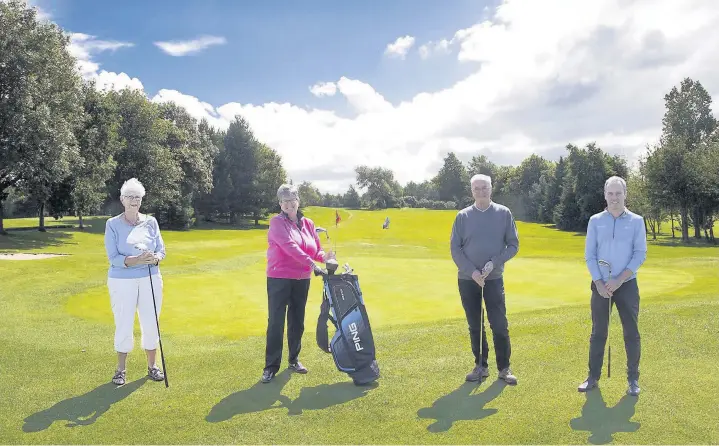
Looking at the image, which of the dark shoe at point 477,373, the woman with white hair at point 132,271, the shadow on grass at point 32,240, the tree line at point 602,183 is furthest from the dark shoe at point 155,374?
the tree line at point 602,183

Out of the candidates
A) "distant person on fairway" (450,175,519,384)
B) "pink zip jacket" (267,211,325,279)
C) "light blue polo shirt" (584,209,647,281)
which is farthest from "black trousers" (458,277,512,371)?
"pink zip jacket" (267,211,325,279)

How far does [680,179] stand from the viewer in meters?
42.3

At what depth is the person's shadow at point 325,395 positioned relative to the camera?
527 cm

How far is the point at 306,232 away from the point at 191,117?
185 feet

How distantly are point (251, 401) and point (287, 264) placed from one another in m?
1.56

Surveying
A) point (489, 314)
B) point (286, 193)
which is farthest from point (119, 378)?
point (489, 314)

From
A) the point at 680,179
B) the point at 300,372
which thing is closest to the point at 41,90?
the point at 300,372

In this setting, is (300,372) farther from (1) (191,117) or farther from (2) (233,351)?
Answer: (1) (191,117)

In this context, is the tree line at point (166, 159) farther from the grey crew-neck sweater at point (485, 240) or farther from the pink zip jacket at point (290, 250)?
the grey crew-neck sweater at point (485, 240)

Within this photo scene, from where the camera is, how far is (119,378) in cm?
611

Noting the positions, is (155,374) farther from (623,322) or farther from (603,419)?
(623,322)

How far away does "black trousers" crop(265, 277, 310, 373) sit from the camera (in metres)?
6.23

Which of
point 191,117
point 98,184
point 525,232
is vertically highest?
point 191,117

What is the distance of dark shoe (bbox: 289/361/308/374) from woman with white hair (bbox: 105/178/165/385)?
1.50 meters
